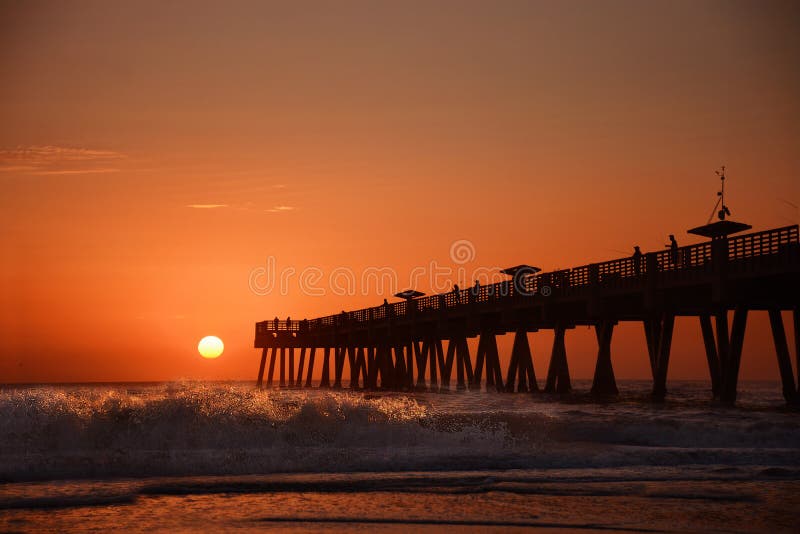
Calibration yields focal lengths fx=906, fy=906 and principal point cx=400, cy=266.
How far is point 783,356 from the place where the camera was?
29.2 meters

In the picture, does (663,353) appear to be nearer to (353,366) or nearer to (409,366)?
(409,366)

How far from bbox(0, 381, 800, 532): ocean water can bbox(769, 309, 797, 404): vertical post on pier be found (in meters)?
4.22

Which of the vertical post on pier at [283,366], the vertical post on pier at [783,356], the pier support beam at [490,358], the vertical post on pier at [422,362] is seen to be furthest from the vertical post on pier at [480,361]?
the vertical post on pier at [283,366]

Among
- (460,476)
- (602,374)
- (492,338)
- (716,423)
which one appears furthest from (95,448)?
(492,338)

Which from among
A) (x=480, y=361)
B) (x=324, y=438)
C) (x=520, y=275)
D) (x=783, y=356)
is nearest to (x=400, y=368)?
(x=480, y=361)

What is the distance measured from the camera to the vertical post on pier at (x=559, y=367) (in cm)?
3700

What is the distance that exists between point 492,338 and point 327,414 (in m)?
25.1

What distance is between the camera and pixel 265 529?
10984 millimetres

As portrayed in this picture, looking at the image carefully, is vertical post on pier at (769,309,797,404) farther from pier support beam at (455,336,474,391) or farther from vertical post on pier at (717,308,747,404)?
pier support beam at (455,336,474,391)

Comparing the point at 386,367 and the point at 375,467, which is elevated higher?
the point at 386,367

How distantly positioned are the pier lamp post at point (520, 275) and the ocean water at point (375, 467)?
11854 mm

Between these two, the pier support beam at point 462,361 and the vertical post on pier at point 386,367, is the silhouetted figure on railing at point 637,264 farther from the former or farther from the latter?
the vertical post on pier at point 386,367

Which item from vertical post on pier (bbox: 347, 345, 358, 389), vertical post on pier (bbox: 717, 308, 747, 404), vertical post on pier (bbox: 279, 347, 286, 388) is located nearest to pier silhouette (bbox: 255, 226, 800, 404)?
vertical post on pier (bbox: 717, 308, 747, 404)

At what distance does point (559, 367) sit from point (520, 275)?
419 cm
